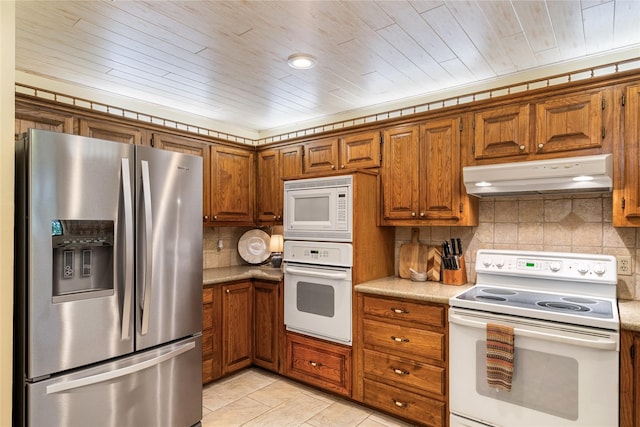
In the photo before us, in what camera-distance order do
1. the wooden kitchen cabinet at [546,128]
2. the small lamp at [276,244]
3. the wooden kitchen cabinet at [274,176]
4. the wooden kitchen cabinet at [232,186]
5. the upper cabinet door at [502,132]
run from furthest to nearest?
the small lamp at [276,244]
the wooden kitchen cabinet at [274,176]
the wooden kitchen cabinet at [232,186]
the upper cabinet door at [502,132]
the wooden kitchen cabinet at [546,128]

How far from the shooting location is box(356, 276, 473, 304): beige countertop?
8.03 ft

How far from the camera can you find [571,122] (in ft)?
7.36

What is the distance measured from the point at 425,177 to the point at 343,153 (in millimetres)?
799

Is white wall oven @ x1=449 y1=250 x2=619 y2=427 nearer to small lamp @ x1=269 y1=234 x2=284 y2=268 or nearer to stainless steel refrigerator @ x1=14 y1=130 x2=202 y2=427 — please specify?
stainless steel refrigerator @ x1=14 y1=130 x2=202 y2=427

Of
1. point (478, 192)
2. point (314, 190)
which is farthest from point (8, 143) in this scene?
point (478, 192)

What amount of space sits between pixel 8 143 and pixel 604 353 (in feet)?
8.96

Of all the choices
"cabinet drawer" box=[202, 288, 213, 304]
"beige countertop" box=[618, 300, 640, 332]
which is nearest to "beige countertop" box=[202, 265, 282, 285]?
"cabinet drawer" box=[202, 288, 213, 304]

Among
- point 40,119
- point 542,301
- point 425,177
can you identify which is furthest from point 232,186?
point 542,301

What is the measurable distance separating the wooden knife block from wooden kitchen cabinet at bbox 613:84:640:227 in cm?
98

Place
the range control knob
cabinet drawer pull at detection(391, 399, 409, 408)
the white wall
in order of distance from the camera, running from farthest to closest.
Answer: cabinet drawer pull at detection(391, 399, 409, 408), the range control knob, the white wall

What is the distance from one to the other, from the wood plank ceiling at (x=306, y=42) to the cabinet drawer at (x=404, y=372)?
200 centimetres

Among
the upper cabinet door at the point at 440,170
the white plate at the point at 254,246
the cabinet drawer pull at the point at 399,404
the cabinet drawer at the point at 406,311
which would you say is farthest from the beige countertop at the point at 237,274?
the upper cabinet door at the point at 440,170

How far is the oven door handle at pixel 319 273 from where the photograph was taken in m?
2.84

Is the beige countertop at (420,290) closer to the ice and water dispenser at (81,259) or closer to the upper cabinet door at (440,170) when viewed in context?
the upper cabinet door at (440,170)
